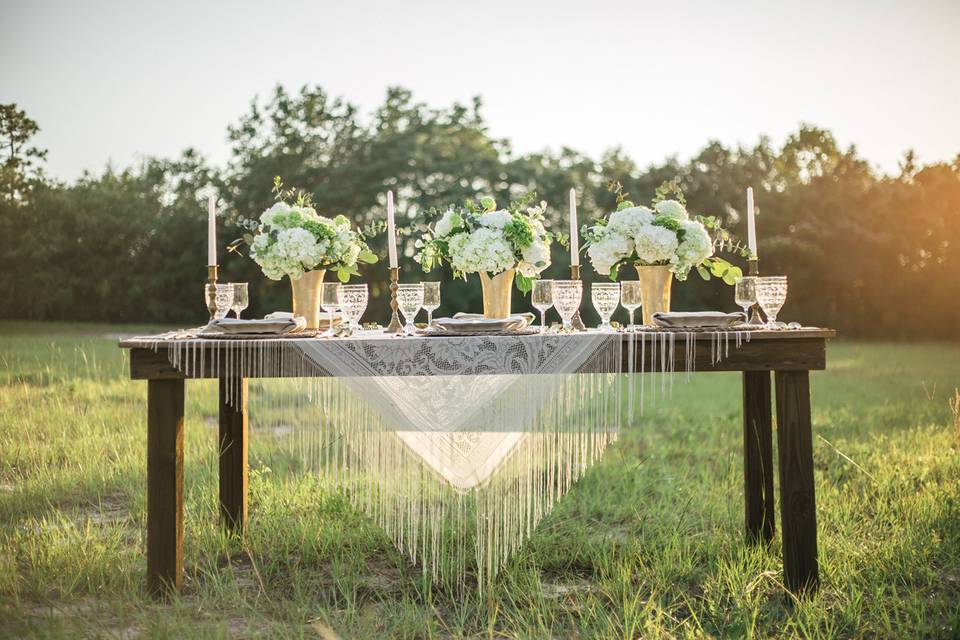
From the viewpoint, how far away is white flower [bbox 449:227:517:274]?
293 cm

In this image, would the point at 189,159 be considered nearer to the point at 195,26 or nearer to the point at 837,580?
the point at 195,26

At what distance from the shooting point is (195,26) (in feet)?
27.2

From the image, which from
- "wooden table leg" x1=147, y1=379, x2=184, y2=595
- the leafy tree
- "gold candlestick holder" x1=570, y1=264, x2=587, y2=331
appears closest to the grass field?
"wooden table leg" x1=147, y1=379, x2=184, y2=595

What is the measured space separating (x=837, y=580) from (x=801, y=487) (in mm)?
580

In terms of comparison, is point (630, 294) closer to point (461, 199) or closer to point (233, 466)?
point (233, 466)

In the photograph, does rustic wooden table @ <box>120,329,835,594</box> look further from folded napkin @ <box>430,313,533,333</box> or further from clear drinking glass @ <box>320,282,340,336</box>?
clear drinking glass @ <box>320,282,340,336</box>

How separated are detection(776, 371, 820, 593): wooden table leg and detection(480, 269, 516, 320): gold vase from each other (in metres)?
0.97

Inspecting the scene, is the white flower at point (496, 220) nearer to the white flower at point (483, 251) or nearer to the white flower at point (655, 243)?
the white flower at point (483, 251)

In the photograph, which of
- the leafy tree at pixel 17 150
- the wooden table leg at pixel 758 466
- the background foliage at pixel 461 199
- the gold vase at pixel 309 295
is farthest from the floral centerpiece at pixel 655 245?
the background foliage at pixel 461 199

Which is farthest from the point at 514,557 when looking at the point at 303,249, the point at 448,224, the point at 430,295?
the point at 303,249

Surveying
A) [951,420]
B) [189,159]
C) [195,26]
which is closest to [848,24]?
[951,420]

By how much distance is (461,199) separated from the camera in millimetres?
16844

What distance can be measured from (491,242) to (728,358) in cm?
89

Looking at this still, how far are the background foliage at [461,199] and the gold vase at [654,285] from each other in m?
11.8
